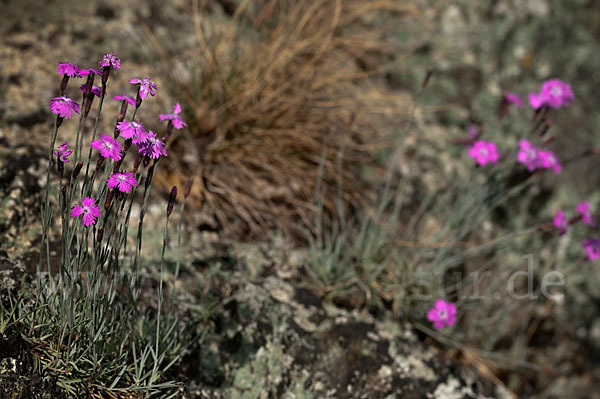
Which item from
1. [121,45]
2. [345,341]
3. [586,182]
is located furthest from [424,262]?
[121,45]

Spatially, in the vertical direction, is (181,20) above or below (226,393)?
above

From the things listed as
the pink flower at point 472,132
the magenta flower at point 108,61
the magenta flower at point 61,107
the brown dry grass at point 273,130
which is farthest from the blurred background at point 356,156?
the magenta flower at point 108,61

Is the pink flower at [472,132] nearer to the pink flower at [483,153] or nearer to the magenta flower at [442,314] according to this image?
the pink flower at [483,153]

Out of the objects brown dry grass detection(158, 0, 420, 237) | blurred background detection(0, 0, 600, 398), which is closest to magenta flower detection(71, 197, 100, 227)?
blurred background detection(0, 0, 600, 398)

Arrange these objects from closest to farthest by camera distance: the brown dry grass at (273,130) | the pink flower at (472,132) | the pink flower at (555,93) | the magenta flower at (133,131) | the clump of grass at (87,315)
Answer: the magenta flower at (133,131), the clump of grass at (87,315), the pink flower at (555,93), the brown dry grass at (273,130), the pink flower at (472,132)

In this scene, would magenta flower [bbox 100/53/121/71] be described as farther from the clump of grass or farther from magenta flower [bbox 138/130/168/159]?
magenta flower [bbox 138/130/168/159]

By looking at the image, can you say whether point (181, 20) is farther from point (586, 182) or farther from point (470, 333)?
point (586, 182)
